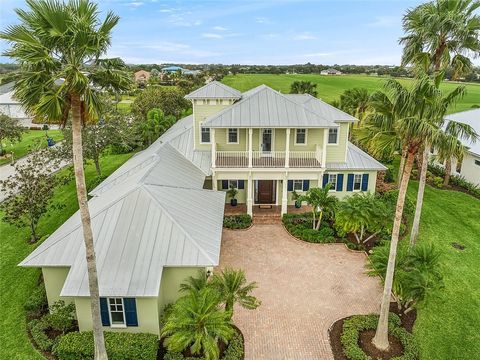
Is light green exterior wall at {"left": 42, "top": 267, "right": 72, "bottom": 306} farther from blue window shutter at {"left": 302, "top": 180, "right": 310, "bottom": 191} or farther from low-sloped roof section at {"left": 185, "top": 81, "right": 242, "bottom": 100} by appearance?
blue window shutter at {"left": 302, "top": 180, "right": 310, "bottom": 191}

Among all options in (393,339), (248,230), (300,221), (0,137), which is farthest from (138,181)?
(0,137)

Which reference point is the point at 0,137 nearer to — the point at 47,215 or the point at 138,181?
the point at 47,215

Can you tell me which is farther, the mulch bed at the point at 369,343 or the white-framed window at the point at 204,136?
the white-framed window at the point at 204,136

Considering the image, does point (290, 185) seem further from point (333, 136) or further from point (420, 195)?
point (420, 195)

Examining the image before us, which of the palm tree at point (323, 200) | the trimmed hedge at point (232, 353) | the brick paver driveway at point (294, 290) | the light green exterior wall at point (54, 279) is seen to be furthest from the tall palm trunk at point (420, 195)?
the light green exterior wall at point (54, 279)

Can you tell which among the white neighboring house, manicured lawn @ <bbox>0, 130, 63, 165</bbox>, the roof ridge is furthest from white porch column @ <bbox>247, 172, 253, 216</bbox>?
manicured lawn @ <bbox>0, 130, 63, 165</bbox>

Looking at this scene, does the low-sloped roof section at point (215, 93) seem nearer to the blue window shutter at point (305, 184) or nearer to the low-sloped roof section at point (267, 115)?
the low-sloped roof section at point (267, 115)
